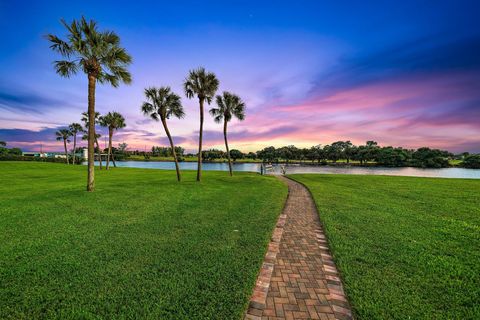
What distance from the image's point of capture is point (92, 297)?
3377 mm

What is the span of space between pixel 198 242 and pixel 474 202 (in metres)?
15.1

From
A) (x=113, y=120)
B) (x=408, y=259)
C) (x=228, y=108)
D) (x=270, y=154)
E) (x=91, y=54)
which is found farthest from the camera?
(x=270, y=154)

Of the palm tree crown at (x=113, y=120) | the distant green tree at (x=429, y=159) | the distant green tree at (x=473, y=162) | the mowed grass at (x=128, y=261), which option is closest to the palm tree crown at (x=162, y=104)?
the mowed grass at (x=128, y=261)

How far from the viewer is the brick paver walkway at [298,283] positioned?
3188 millimetres

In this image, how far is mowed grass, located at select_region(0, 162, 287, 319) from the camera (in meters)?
3.17

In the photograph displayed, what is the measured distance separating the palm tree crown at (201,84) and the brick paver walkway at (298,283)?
15738 mm

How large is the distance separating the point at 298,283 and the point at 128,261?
12.2ft

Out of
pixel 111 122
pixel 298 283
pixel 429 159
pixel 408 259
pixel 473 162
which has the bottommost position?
pixel 298 283

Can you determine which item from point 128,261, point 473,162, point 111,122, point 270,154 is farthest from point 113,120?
point 473,162

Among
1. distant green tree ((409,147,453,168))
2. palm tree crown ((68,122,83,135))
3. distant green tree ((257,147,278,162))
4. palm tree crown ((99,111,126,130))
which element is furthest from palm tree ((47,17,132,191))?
distant green tree ((257,147,278,162))

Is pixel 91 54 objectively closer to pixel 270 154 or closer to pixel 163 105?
pixel 163 105

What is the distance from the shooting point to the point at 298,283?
12.9 ft

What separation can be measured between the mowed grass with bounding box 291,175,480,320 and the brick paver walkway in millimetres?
266

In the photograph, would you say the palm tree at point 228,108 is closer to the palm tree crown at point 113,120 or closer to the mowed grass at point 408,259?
the mowed grass at point 408,259
